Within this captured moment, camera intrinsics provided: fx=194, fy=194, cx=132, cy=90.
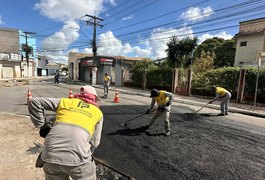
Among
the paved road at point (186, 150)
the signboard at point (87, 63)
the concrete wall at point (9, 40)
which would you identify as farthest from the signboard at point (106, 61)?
the concrete wall at point (9, 40)

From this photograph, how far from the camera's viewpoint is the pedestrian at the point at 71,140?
1905 mm

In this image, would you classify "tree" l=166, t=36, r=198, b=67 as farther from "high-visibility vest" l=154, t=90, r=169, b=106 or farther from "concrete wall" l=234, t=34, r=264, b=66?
"high-visibility vest" l=154, t=90, r=169, b=106

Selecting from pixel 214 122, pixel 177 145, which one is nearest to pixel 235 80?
pixel 214 122

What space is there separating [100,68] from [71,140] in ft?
98.1

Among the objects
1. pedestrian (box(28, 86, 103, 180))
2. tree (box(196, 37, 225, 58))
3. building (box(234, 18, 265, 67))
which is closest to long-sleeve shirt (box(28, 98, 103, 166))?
pedestrian (box(28, 86, 103, 180))

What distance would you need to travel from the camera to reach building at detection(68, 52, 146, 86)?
25.9 m

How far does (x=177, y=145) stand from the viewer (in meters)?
4.94

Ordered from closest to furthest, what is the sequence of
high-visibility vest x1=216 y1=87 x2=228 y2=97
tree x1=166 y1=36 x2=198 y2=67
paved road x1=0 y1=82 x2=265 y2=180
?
paved road x1=0 y1=82 x2=265 y2=180
high-visibility vest x1=216 y1=87 x2=228 y2=97
tree x1=166 y1=36 x2=198 y2=67

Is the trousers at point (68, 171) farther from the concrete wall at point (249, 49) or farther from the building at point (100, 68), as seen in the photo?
the concrete wall at point (249, 49)

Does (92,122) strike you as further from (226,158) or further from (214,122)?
(214,122)

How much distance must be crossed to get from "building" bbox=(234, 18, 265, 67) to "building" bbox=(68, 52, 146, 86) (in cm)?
1519

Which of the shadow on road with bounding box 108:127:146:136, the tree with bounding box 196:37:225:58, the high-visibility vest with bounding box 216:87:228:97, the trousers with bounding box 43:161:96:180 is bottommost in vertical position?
the shadow on road with bounding box 108:127:146:136

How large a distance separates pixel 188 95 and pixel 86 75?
25419mm

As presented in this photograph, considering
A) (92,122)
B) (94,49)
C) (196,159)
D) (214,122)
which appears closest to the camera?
(92,122)
